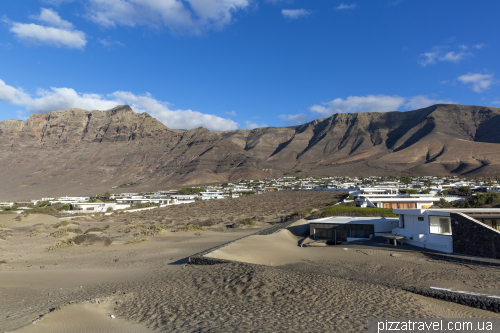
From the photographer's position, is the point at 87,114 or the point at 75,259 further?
the point at 87,114

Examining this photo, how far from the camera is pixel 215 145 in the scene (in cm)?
12962

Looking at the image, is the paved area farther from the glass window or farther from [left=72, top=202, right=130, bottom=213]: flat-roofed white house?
[left=72, top=202, right=130, bottom=213]: flat-roofed white house

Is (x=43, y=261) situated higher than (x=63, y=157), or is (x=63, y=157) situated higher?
(x=63, y=157)

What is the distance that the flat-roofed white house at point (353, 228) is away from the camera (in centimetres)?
2014

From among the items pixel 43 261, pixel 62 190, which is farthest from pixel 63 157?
pixel 43 261

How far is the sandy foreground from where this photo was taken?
7793 millimetres

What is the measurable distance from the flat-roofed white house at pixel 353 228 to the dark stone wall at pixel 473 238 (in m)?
5.89

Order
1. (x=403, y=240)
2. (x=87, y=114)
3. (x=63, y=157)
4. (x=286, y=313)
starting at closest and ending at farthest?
(x=286, y=313)
(x=403, y=240)
(x=63, y=157)
(x=87, y=114)

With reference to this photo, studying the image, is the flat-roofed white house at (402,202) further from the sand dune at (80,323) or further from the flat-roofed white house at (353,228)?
the sand dune at (80,323)

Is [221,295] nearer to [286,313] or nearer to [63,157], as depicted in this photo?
[286,313]

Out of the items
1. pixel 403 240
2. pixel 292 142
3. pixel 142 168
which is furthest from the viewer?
pixel 292 142

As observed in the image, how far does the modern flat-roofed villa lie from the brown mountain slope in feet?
304

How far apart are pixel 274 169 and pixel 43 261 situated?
380 feet

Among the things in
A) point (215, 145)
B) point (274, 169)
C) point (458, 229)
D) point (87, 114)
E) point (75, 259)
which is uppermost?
point (87, 114)
